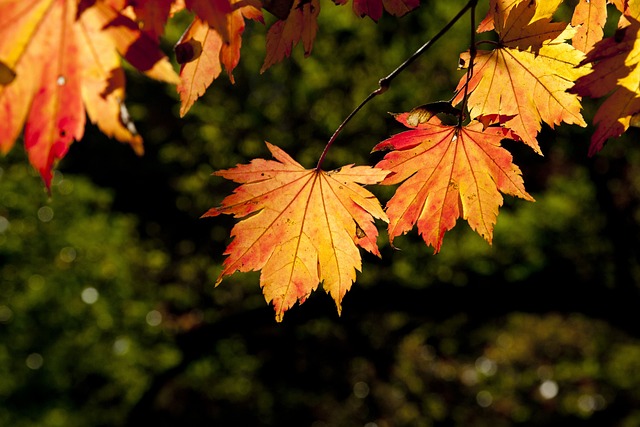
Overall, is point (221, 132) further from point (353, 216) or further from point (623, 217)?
point (353, 216)

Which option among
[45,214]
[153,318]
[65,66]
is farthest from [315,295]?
[65,66]

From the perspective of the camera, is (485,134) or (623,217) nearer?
(485,134)

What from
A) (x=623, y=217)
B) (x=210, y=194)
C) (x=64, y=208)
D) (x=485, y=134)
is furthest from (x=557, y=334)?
(x=485, y=134)

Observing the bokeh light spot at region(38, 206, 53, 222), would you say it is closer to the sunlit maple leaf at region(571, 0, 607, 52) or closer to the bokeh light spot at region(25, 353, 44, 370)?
the bokeh light spot at region(25, 353, 44, 370)

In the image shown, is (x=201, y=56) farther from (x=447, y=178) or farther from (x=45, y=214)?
(x=45, y=214)

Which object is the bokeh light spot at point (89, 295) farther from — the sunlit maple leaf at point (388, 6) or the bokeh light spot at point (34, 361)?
the sunlit maple leaf at point (388, 6)
